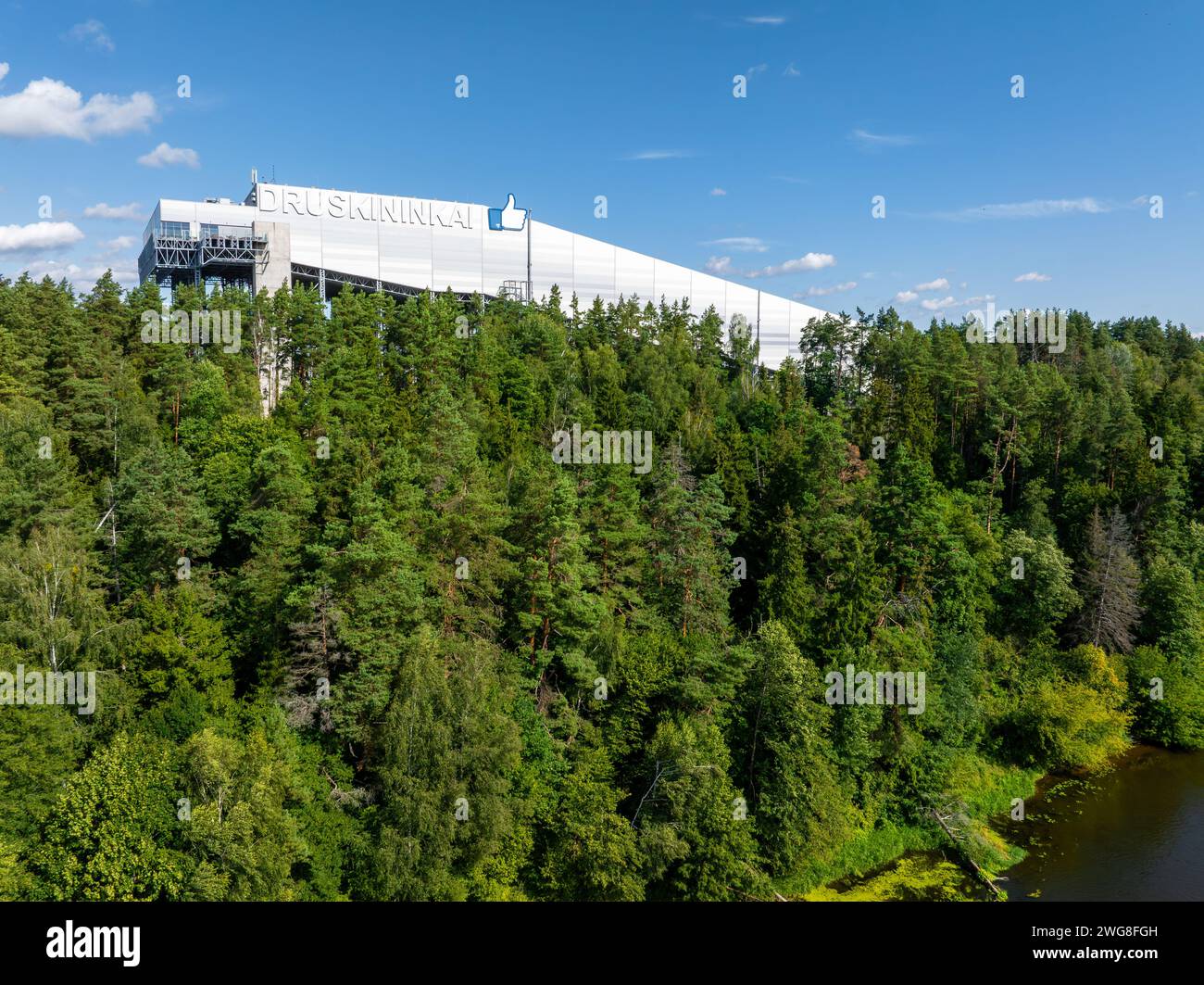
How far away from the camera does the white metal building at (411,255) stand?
180 ft

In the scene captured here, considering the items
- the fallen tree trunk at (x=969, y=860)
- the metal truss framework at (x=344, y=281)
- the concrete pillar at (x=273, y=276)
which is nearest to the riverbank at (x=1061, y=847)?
the fallen tree trunk at (x=969, y=860)

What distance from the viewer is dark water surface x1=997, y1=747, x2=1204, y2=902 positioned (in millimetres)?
29453

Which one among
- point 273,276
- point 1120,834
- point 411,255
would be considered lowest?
point 1120,834

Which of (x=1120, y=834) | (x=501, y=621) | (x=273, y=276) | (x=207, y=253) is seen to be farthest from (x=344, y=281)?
(x=1120, y=834)

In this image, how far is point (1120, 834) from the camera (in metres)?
33.4

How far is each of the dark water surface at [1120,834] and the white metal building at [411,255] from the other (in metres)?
42.0

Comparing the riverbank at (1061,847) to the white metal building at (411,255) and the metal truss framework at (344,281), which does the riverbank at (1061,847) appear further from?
the metal truss framework at (344,281)

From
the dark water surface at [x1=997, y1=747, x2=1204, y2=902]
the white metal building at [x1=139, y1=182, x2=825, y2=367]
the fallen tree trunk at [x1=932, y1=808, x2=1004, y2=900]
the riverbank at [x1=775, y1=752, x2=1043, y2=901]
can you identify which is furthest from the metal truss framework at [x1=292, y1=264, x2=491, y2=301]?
the dark water surface at [x1=997, y1=747, x2=1204, y2=902]

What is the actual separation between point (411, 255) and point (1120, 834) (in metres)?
53.8

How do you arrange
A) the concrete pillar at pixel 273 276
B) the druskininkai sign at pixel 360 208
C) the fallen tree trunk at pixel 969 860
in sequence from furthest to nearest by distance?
the druskininkai sign at pixel 360 208, the concrete pillar at pixel 273 276, the fallen tree trunk at pixel 969 860

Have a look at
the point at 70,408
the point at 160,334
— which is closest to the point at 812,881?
the point at 70,408

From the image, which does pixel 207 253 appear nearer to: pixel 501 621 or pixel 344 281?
pixel 344 281
